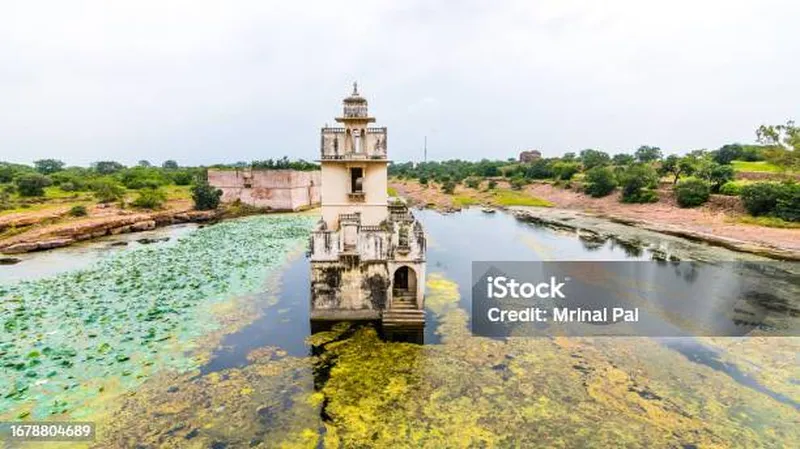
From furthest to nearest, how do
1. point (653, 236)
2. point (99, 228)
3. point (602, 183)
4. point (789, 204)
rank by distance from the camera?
point (602, 183)
point (653, 236)
point (789, 204)
point (99, 228)

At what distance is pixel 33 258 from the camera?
22016 mm

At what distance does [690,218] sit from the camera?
116ft

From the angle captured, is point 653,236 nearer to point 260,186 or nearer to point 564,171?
point 564,171

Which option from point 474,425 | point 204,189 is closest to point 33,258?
point 204,189

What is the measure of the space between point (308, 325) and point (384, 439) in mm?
6112

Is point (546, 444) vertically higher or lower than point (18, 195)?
lower

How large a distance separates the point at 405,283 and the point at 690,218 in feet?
105

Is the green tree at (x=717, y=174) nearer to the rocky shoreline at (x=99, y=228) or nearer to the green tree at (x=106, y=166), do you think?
the rocky shoreline at (x=99, y=228)

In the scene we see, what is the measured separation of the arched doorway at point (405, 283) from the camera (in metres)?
13.8

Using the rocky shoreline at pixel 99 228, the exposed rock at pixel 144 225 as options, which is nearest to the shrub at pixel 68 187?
the rocky shoreline at pixel 99 228

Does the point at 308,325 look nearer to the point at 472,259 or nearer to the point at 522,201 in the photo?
the point at 472,259

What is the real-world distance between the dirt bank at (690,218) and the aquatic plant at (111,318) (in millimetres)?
28832

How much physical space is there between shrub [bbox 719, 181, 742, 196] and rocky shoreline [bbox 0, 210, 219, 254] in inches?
1819


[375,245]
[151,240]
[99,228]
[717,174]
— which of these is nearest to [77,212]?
[99,228]
